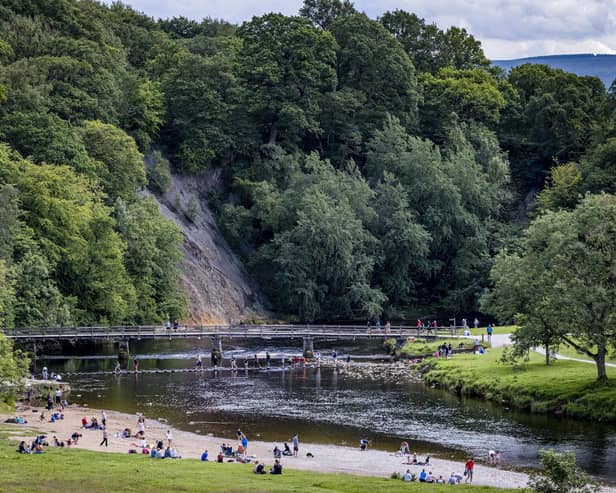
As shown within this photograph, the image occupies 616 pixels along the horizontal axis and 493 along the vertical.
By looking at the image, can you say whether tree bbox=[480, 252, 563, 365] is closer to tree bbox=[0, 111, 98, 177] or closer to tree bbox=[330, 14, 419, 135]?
tree bbox=[0, 111, 98, 177]

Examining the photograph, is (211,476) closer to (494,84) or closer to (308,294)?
(308,294)

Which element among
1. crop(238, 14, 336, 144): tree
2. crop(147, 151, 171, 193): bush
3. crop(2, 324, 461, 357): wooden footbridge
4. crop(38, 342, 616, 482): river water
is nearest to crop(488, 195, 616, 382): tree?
crop(38, 342, 616, 482): river water

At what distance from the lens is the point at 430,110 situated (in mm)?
154750

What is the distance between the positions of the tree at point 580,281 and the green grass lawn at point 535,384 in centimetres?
201

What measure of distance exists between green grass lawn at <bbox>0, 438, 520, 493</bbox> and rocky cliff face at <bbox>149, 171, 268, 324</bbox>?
6813cm

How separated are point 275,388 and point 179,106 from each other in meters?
60.3

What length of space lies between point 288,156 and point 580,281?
7101cm

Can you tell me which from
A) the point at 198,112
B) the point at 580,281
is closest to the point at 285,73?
the point at 198,112

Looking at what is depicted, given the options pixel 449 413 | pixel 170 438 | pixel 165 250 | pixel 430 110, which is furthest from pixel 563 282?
pixel 430 110

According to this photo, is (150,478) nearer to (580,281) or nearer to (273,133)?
(580,281)

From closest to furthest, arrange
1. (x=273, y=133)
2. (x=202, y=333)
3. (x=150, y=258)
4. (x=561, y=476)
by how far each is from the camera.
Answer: (x=561, y=476) < (x=202, y=333) < (x=150, y=258) < (x=273, y=133)

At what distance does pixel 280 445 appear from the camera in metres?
64.0

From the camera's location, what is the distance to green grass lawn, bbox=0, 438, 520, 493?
1866 inches

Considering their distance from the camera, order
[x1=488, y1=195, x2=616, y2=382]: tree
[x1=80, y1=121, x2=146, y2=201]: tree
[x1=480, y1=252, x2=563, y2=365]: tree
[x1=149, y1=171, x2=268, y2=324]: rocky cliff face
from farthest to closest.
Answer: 1. [x1=149, y1=171, x2=268, y2=324]: rocky cliff face
2. [x1=80, y1=121, x2=146, y2=201]: tree
3. [x1=480, y1=252, x2=563, y2=365]: tree
4. [x1=488, y1=195, x2=616, y2=382]: tree
